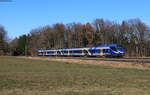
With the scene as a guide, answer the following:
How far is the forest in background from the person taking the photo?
300 ft

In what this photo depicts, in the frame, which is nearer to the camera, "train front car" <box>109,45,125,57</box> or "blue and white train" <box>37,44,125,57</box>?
"train front car" <box>109,45,125,57</box>

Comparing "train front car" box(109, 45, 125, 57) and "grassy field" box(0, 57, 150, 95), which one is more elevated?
"train front car" box(109, 45, 125, 57)

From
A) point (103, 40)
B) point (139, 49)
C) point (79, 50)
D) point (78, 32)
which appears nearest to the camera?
point (79, 50)

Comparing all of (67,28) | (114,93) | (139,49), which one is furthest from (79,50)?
(114,93)

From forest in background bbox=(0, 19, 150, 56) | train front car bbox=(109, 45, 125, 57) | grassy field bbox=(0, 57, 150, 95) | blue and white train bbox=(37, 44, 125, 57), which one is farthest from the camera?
forest in background bbox=(0, 19, 150, 56)

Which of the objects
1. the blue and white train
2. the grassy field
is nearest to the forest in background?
the blue and white train

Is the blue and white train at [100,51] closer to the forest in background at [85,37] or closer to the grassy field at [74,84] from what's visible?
the forest in background at [85,37]

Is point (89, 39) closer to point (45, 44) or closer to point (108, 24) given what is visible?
point (108, 24)

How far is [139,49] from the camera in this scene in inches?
3516

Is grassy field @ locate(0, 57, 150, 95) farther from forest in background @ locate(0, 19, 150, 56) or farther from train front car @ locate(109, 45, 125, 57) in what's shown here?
forest in background @ locate(0, 19, 150, 56)

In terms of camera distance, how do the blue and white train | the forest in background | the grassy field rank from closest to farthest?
the grassy field < the blue and white train < the forest in background

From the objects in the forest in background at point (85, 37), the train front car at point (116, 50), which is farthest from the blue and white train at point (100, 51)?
the forest in background at point (85, 37)

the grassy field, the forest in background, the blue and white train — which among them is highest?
the forest in background

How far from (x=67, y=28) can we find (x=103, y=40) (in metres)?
28.3
